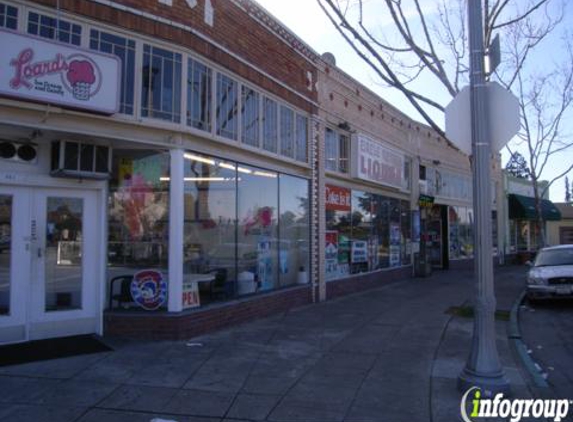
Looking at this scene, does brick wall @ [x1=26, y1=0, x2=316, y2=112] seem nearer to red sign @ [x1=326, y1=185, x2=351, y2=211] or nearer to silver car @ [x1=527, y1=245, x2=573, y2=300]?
red sign @ [x1=326, y1=185, x2=351, y2=211]

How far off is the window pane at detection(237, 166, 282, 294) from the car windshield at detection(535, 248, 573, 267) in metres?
7.67

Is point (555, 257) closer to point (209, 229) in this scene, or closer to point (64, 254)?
point (209, 229)

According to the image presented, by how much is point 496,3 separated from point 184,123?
6768 millimetres

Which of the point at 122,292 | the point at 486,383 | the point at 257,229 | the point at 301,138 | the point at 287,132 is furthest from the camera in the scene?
the point at 301,138

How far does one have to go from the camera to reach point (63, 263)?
335 inches

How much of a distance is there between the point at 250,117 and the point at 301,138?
239cm

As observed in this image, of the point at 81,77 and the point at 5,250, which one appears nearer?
→ the point at 81,77

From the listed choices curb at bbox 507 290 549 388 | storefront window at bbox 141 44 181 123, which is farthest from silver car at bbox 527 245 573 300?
storefront window at bbox 141 44 181 123

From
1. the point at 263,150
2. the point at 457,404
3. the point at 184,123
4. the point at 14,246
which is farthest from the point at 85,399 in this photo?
the point at 263,150

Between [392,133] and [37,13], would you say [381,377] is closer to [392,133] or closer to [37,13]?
[37,13]

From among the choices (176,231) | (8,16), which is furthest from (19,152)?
(176,231)

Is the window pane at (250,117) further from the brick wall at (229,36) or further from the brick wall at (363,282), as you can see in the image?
the brick wall at (363,282)

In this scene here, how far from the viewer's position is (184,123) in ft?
28.7

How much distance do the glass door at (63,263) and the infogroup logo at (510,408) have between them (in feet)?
18.3
